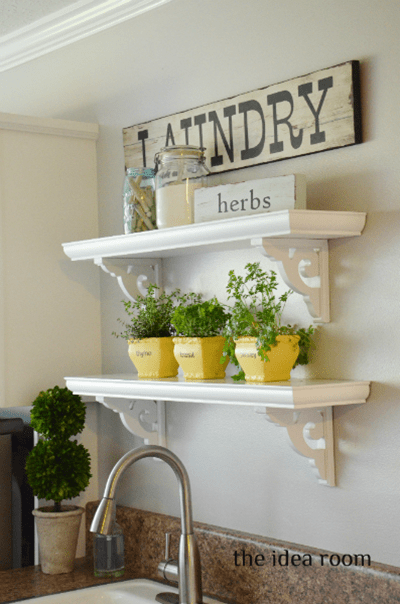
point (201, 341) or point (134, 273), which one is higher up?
point (134, 273)

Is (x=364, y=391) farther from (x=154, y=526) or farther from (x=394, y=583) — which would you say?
(x=154, y=526)

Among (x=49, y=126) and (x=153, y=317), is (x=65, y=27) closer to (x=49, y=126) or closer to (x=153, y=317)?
(x=49, y=126)

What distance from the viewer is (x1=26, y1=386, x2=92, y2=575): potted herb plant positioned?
6.59ft

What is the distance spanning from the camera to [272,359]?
150 cm

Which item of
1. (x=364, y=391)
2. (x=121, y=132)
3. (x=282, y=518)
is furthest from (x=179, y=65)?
(x=282, y=518)

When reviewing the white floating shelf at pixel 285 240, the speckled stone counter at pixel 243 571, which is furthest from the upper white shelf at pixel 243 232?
the speckled stone counter at pixel 243 571

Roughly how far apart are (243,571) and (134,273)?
77cm

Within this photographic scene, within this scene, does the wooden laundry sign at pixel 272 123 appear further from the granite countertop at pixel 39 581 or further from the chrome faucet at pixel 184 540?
the granite countertop at pixel 39 581

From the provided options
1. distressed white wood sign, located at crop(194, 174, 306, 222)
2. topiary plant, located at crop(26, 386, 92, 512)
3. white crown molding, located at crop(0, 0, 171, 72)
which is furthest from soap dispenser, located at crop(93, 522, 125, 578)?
white crown molding, located at crop(0, 0, 171, 72)

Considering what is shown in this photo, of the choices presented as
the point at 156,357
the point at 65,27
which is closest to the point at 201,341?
the point at 156,357

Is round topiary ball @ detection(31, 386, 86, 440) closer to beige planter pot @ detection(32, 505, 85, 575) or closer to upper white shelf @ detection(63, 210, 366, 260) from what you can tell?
beige planter pot @ detection(32, 505, 85, 575)

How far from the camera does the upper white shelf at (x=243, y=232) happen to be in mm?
1423

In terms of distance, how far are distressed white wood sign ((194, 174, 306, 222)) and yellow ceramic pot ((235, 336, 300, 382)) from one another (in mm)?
253

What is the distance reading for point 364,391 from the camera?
4.92 feet
